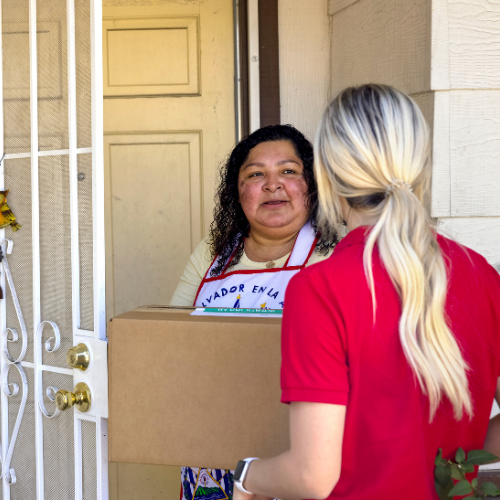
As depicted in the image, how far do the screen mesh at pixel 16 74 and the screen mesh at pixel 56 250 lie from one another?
0.47 feet

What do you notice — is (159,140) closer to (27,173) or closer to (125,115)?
(125,115)

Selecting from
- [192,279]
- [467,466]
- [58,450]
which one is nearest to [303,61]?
[192,279]

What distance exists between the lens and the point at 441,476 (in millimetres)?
871

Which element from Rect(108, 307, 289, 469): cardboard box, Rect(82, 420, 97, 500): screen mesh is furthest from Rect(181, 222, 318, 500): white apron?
Rect(108, 307, 289, 469): cardboard box

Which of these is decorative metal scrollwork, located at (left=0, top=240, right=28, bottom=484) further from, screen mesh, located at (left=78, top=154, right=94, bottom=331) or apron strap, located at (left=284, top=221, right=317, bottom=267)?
apron strap, located at (left=284, top=221, right=317, bottom=267)

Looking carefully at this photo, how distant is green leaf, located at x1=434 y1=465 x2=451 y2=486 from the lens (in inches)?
34.0

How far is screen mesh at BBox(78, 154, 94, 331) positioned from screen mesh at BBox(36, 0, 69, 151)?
0.42 ft

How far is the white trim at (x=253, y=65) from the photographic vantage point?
2.28 meters

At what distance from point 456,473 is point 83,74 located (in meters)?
1.25

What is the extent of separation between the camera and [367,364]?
2.67 ft

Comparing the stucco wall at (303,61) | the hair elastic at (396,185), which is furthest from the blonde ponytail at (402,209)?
the stucco wall at (303,61)

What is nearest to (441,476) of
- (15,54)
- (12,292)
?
(12,292)

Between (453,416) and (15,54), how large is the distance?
1505 mm

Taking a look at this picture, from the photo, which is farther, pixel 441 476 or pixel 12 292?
pixel 12 292
